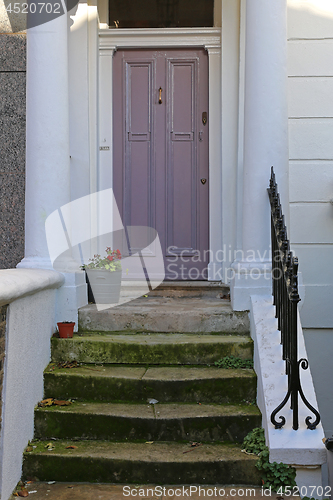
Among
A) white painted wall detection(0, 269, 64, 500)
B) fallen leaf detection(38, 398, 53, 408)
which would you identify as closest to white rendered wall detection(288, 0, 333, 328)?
white painted wall detection(0, 269, 64, 500)

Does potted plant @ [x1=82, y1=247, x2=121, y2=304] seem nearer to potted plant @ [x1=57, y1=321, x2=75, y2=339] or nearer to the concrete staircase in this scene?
the concrete staircase

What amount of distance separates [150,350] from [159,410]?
1.62 feet

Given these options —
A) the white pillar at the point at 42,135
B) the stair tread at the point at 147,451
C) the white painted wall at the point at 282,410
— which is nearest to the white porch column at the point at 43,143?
the white pillar at the point at 42,135

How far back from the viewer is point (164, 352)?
3.22 m

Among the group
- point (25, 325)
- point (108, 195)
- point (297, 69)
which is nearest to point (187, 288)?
point (108, 195)

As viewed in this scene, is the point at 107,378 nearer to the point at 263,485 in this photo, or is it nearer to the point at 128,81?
the point at 263,485

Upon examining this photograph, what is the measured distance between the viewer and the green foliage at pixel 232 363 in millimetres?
3148

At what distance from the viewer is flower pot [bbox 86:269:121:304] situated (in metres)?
3.93

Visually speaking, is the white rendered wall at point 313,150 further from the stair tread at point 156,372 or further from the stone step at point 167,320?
the stair tread at point 156,372

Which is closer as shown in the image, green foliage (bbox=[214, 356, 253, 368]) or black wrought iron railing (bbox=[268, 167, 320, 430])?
black wrought iron railing (bbox=[268, 167, 320, 430])

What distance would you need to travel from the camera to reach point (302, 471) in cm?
242

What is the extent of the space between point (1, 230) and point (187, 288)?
1847 mm

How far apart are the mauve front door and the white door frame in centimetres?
8

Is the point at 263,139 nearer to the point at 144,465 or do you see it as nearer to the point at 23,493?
the point at 144,465
